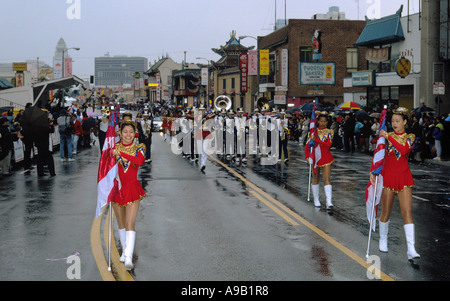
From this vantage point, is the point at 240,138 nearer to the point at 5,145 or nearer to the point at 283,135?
the point at 283,135

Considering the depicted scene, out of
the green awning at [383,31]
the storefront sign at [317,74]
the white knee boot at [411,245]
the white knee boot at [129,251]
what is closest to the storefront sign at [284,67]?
the storefront sign at [317,74]

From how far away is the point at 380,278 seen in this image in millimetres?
6383

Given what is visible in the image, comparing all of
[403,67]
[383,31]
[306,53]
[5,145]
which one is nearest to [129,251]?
[5,145]

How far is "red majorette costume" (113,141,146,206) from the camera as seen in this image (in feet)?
22.9

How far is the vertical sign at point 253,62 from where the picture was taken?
58.8m

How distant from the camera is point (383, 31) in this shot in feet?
123

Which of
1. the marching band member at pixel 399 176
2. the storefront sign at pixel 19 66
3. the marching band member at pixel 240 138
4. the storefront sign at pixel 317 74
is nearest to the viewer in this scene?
the marching band member at pixel 399 176

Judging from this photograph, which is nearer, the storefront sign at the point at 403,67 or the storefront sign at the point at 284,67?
the storefront sign at the point at 403,67

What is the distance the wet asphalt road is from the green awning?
71.8ft

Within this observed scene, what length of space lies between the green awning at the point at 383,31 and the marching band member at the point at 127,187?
31.7 metres

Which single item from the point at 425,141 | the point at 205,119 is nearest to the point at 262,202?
the point at 205,119

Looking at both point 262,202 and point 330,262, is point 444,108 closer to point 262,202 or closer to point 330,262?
point 262,202

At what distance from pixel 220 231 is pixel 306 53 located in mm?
47599

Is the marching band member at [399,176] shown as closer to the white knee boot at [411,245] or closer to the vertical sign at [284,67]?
the white knee boot at [411,245]
